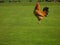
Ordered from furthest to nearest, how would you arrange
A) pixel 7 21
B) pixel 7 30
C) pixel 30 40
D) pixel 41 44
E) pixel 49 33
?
pixel 7 21 → pixel 7 30 → pixel 49 33 → pixel 30 40 → pixel 41 44

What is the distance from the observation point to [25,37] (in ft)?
16.8

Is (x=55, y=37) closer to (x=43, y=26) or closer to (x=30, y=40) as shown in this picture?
(x=30, y=40)

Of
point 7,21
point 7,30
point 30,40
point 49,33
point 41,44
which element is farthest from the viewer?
point 7,21

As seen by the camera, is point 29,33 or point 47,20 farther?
point 47,20

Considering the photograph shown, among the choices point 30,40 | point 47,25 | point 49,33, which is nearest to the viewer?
point 30,40

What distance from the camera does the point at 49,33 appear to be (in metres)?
5.41

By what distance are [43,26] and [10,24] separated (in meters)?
1.08

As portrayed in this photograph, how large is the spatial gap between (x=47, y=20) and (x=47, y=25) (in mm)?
808

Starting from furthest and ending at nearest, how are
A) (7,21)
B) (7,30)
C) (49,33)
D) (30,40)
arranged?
(7,21)
(7,30)
(49,33)
(30,40)

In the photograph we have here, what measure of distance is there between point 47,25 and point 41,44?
73.4 inches

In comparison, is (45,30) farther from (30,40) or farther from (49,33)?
(30,40)

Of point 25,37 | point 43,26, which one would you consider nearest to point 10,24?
point 43,26

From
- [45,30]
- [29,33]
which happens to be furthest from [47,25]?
[29,33]

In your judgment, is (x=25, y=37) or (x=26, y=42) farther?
(x=25, y=37)
